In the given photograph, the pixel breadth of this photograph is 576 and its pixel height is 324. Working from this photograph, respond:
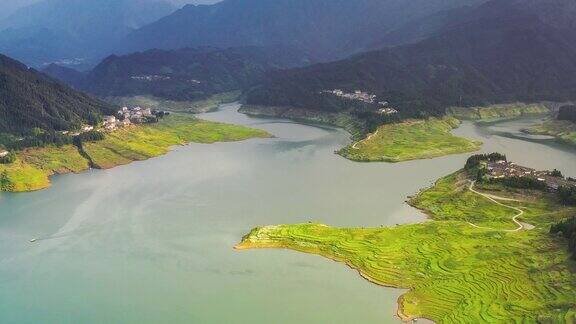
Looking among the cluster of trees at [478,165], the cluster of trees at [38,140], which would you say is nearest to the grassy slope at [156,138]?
the cluster of trees at [38,140]

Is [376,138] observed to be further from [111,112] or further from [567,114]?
[111,112]

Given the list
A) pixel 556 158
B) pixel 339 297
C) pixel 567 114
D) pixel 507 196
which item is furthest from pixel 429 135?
pixel 339 297

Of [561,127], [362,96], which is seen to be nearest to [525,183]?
[561,127]

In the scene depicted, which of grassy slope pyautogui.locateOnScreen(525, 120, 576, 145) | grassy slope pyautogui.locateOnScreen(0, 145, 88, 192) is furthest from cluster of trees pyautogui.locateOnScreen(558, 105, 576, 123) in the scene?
grassy slope pyautogui.locateOnScreen(0, 145, 88, 192)

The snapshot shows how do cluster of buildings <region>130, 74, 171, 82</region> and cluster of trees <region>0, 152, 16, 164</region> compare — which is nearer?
cluster of trees <region>0, 152, 16, 164</region>

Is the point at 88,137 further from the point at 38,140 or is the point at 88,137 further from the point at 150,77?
the point at 150,77

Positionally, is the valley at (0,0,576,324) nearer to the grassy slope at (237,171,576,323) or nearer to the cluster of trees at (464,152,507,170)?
the grassy slope at (237,171,576,323)
